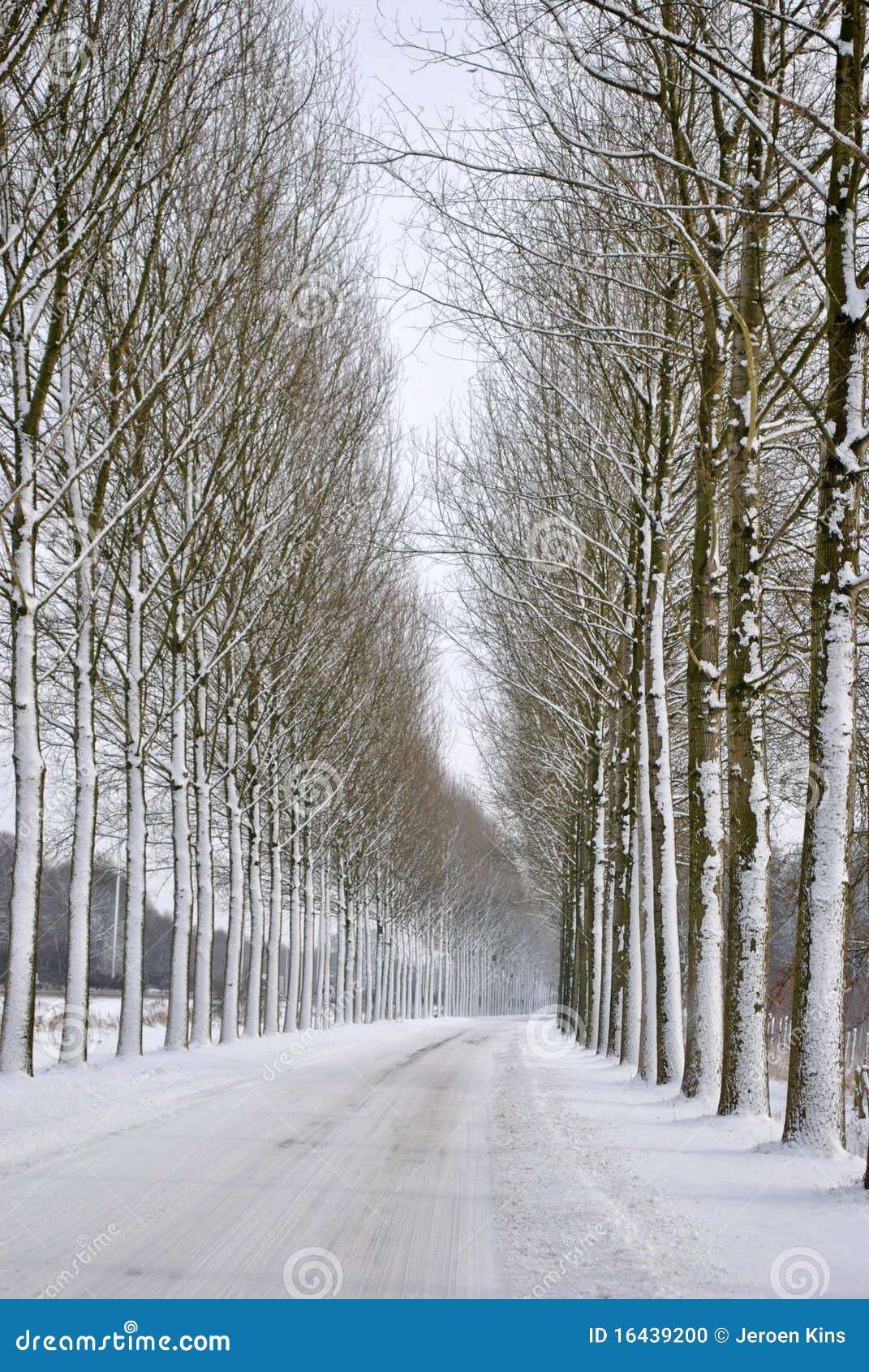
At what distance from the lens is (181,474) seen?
17547mm

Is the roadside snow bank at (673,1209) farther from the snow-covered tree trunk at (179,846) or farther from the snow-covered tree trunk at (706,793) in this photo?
the snow-covered tree trunk at (179,846)

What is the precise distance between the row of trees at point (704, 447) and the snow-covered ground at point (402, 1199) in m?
1.12

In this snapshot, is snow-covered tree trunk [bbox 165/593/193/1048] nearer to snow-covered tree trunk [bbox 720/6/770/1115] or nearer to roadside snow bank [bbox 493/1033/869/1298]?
roadside snow bank [bbox 493/1033/869/1298]

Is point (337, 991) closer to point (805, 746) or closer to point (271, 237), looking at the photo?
point (805, 746)

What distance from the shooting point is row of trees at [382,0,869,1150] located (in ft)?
25.7

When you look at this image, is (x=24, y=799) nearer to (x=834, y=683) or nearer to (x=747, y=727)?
(x=747, y=727)

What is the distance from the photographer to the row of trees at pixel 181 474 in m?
11.3

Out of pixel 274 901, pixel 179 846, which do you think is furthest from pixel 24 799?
pixel 274 901

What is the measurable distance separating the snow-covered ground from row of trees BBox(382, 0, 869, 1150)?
1.12 meters

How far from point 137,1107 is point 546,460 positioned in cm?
995

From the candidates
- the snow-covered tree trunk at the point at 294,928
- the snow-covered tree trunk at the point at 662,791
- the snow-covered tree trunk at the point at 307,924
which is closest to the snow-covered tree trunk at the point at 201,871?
the snow-covered tree trunk at the point at 662,791

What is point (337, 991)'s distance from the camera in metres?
36.6

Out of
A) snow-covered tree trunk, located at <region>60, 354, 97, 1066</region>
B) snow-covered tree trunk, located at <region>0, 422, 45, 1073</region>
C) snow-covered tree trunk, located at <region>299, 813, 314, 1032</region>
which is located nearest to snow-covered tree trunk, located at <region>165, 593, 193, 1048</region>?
snow-covered tree trunk, located at <region>60, 354, 97, 1066</region>

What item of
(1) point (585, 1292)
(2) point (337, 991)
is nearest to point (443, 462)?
(1) point (585, 1292)
